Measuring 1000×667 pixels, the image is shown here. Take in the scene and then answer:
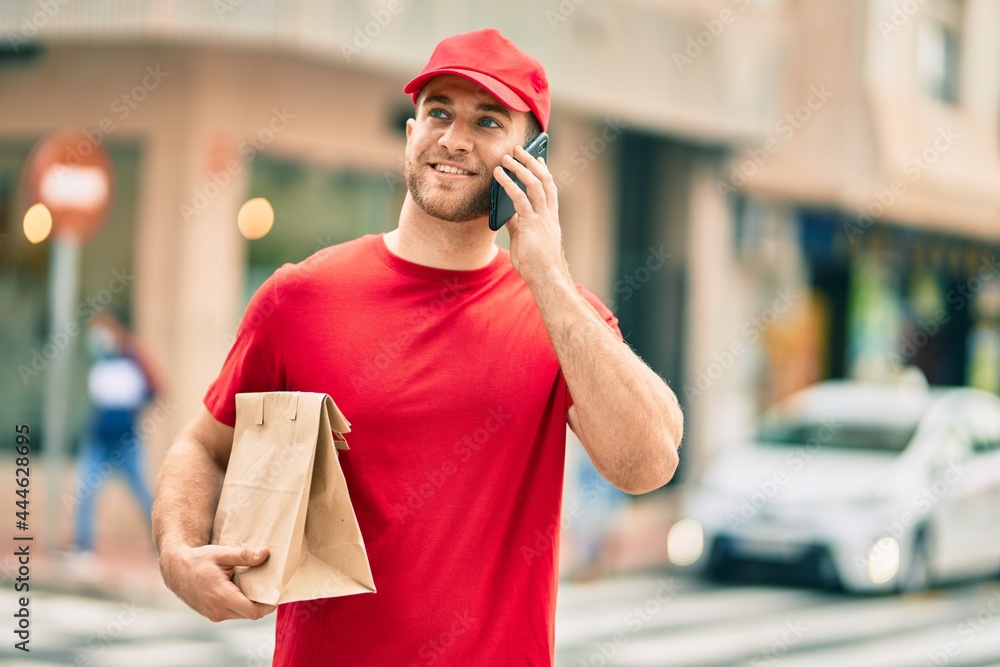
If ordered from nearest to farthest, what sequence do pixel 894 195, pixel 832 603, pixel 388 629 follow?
pixel 388 629, pixel 832 603, pixel 894 195

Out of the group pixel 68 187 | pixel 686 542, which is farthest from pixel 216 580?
pixel 686 542

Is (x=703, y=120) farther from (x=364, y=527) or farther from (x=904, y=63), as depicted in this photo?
(x=364, y=527)

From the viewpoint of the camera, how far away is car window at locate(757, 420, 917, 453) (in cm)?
1211

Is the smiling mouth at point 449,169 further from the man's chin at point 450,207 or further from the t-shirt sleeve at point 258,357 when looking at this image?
the t-shirt sleeve at point 258,357

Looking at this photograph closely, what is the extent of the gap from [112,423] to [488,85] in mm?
8875

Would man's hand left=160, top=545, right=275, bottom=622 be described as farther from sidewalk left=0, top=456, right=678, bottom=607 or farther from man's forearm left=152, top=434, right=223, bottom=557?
sidewalk left=0, top=456, right=678, bottom=607

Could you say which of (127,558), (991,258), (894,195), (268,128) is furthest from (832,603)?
(991,258)

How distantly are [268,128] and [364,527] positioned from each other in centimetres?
1111

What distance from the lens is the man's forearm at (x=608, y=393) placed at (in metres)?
2.59

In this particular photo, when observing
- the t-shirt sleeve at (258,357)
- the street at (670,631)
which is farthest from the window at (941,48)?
the t-shirt sleeve at (258,357)

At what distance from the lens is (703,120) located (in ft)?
55.2

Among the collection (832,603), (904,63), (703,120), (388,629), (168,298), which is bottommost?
(832,603)

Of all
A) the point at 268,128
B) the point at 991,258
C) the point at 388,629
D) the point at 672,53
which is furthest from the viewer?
the point at 991,258

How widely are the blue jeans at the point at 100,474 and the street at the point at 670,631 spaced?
94cm
